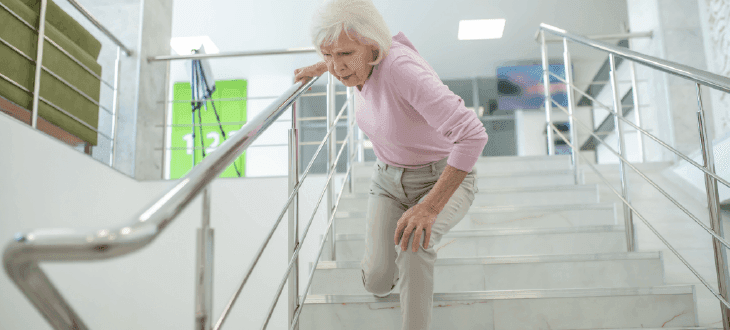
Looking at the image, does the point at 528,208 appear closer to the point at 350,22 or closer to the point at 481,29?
the point at 350,22

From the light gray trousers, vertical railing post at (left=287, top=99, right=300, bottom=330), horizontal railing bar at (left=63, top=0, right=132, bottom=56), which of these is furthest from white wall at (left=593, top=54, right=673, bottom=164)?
horizontal railing bar at (left=63, top=0, right=132, bottom=56)

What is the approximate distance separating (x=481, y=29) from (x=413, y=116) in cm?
486

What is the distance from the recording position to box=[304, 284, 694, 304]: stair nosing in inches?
54.9

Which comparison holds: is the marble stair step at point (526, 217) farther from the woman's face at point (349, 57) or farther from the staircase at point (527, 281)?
the woman's face at point (349, 57)

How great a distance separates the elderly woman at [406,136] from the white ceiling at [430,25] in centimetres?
403

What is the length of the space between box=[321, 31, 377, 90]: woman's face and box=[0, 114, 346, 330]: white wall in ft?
3.84

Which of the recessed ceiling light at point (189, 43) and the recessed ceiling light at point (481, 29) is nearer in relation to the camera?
the recessed ceiling light at point (481, 29)

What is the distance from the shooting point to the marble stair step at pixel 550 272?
5.24 ft

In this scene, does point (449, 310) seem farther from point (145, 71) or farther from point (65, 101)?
point (145, 71)

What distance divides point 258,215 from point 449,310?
1399 millimetres

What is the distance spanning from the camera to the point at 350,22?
1108 mm

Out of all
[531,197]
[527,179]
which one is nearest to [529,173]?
[527,179]

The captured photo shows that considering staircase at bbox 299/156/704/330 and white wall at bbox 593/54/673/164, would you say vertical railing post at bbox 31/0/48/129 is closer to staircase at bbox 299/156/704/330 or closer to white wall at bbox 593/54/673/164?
staircase at bbox 299/156/704/330

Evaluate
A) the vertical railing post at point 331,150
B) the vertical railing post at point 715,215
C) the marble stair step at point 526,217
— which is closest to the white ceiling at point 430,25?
the vertical railing post at point 331,150
